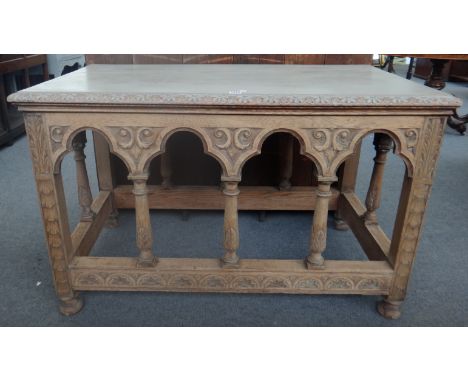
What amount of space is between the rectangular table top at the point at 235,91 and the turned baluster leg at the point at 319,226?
26cm

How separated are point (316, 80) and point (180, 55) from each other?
74 centimetres

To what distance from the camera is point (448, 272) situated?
1.59 meters

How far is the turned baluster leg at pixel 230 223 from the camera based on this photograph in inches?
47.6

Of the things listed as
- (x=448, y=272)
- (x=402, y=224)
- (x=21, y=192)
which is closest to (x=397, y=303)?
(x=402, y=224)

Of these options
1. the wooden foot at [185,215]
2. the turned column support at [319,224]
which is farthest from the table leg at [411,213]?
the wooden foot at [185,215]

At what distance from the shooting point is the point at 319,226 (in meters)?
1.27

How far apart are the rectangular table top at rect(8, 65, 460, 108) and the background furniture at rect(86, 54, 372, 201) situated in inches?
16.7

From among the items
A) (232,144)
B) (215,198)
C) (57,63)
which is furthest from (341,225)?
(57,63)

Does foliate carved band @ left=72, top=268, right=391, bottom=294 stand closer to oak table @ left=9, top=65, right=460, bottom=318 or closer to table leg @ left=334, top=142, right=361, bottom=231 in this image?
oak table @ left=9, top=65, right=460, bottom=318

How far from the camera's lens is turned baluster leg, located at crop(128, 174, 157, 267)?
3.97 ft

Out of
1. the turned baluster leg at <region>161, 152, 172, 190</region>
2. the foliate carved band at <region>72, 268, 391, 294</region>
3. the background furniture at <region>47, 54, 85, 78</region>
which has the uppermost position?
the background furniture at <region>47, 54, 85, 78</region>

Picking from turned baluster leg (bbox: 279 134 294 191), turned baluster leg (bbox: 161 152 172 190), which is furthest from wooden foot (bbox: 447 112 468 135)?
turned baluster leg (bbox: 161 152 172 190)

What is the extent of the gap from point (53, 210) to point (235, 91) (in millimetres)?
643

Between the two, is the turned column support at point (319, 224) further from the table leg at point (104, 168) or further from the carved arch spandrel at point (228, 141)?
the table leg at point (104, 168)
